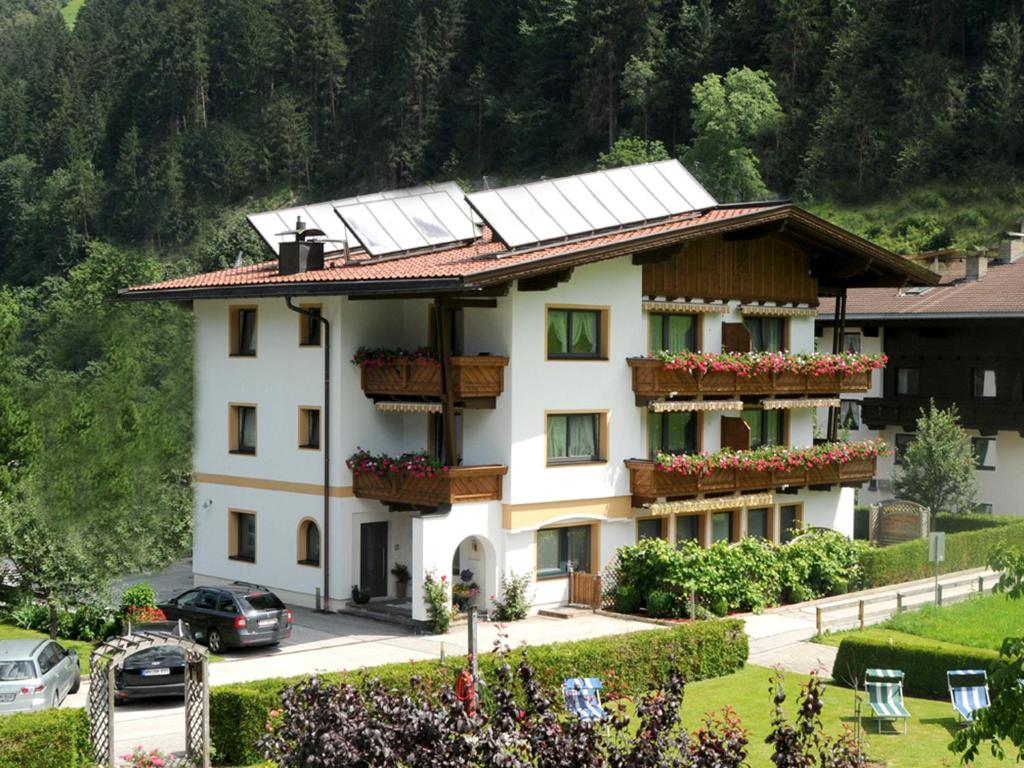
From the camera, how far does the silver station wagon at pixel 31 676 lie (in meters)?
23.5

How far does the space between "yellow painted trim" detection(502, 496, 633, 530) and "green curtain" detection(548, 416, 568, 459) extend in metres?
1.12

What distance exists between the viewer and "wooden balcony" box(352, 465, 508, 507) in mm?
32406

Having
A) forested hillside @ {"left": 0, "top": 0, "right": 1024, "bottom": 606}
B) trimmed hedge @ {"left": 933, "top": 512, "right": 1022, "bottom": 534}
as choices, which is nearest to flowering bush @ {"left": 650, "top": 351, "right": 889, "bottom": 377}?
trimmed hedge @ {"left": 933, "top": 512, "right": 1022, "bottom": 534}

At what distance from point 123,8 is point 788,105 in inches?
4327

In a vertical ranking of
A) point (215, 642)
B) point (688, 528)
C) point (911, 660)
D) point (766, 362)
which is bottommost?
point (215, 642)

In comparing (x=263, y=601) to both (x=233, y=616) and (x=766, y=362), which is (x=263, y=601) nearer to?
(x=233, y=616)

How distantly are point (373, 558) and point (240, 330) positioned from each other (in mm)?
6942

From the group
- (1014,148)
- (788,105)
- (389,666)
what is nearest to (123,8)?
(788,105)

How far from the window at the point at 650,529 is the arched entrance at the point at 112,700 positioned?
15899 millimetres

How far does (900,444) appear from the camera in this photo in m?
51.5

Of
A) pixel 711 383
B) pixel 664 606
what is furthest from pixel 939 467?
pixel 664 606

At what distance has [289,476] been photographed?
3609cm

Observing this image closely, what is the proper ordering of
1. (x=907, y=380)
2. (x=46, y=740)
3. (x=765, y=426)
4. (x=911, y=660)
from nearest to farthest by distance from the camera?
(x=46, y=740) < (x=911, y=660) < (x=765, y=426) < (x=907, y=380)

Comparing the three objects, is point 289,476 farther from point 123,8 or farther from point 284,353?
point 123,8
